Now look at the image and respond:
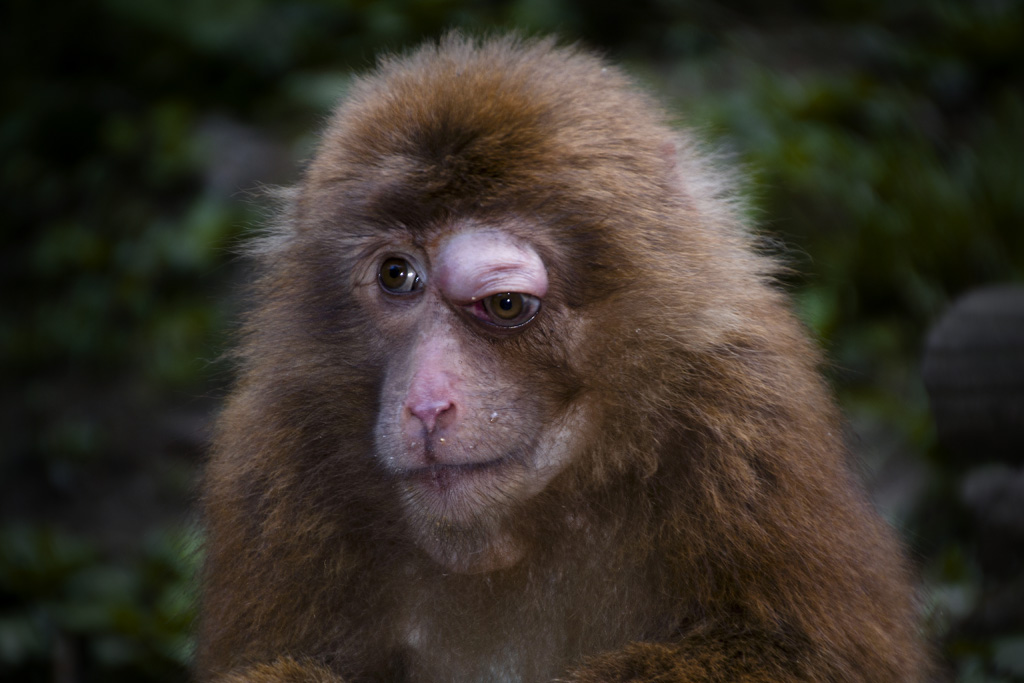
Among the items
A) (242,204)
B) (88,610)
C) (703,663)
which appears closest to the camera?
(703,663)

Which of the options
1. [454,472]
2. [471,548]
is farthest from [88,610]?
[454,472]

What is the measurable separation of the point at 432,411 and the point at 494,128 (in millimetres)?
717

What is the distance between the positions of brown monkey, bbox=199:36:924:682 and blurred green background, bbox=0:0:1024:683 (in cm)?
156

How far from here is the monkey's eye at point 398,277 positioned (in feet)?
8.52

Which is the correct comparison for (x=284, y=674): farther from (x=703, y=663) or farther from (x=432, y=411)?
(x=703, y=663)

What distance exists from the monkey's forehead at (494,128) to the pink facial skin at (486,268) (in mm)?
121

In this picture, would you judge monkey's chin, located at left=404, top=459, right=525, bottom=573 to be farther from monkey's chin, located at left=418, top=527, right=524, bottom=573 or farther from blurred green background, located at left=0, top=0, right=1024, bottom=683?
blurred green background, located at left=0, top=0, right=1024, bottom=683

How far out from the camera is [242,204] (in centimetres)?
611

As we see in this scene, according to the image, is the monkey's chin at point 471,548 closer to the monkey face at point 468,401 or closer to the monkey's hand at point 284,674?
the monkey face at point 468,401

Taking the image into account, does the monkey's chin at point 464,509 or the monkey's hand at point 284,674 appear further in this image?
the monkey's hand at point 284,674

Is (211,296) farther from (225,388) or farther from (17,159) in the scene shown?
(225,388)

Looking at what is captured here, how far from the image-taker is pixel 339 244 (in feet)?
8.94

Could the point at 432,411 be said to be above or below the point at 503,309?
below

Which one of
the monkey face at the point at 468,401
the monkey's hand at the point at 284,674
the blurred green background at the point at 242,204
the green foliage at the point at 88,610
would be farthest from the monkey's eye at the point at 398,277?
the blurred green background at the point at 242,204
